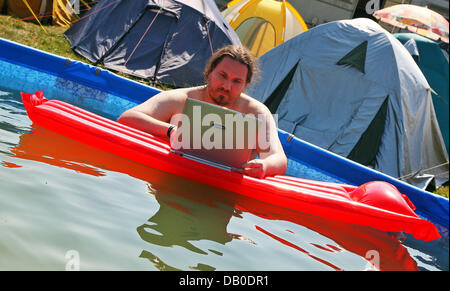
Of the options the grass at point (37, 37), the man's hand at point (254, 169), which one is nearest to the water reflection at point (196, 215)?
the man's hand at point (254, 169)

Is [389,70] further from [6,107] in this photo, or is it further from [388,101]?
[6,107]

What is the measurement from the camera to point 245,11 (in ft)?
28.4

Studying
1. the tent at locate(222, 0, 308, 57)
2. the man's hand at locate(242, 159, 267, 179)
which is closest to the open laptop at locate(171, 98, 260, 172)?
the man's hand at locate(242, 159, 267, 179)

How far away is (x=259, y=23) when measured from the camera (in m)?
8.70

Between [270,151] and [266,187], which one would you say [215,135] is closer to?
[266,187]

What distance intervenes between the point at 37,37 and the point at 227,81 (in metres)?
5.04

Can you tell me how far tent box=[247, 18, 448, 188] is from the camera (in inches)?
191

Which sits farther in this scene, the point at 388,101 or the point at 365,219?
the point at 388,101

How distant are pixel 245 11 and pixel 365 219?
698 cm

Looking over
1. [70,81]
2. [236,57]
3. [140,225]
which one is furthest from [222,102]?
[70,81]

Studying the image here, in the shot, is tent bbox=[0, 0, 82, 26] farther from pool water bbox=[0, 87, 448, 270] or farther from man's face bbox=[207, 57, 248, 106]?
man's face bbox=[207, 57, 248, 106]

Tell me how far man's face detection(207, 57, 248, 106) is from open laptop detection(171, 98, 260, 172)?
479 millimetres

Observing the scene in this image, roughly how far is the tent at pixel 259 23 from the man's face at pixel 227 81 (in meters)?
5.92

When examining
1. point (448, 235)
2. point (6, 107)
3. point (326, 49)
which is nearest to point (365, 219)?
point (448, 235)
